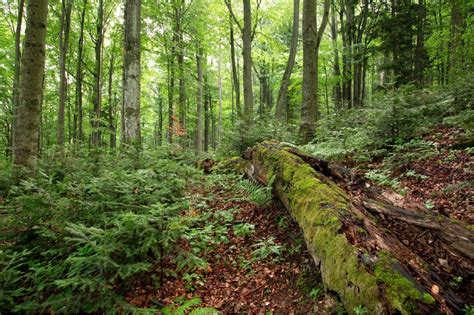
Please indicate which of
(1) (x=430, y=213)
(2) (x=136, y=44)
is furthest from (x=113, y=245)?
(2) (x=136, y=44)

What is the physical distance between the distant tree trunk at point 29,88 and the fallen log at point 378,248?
5.73 metres

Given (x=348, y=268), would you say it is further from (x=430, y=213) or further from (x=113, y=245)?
(x=113, y=245)

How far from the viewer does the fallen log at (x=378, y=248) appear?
2.25 metres

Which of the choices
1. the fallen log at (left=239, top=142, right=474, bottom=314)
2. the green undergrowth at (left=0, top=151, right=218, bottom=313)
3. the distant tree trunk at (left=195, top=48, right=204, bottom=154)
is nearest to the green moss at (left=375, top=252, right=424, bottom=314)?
the fallen log at (left=239, top=142, right=474, bottom=314)

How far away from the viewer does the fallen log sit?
88.7 inches

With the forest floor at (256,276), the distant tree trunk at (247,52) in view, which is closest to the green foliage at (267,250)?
the forest floor at (256,276)

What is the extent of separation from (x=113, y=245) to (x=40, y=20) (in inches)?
230

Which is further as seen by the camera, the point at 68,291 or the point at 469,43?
the point at 469,43

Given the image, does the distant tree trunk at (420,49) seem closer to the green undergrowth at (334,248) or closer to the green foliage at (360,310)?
the green undergrowth at (334,248)

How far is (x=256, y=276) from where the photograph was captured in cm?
374

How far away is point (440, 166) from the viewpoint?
17.5ft

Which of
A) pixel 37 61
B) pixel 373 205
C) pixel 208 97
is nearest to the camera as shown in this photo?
pixel 373 205

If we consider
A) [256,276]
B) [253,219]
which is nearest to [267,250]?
[256,276]

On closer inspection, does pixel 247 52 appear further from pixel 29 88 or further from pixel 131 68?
pixel 29 88
